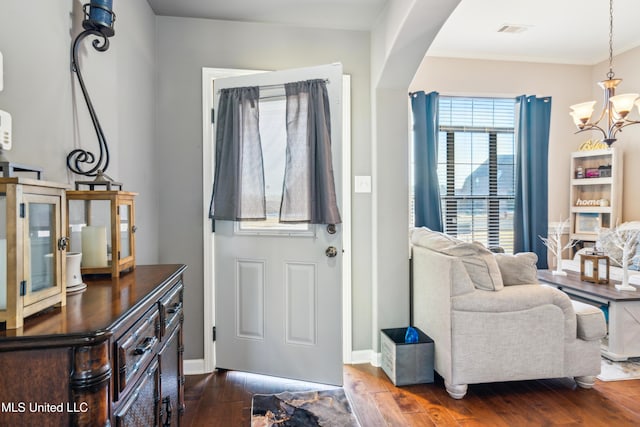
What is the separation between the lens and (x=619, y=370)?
2662 mm

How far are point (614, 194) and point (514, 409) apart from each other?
321 centimetres

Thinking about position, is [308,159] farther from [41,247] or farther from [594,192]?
[594,192]

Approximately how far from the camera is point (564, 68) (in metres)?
4.45

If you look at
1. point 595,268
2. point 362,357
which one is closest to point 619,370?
point 595,268

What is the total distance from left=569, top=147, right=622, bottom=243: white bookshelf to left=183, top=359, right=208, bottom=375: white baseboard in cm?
424

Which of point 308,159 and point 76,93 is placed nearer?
point 76,93

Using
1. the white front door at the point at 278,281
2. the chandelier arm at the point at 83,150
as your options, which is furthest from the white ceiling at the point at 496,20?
the chandelier arm at the point at 83,150

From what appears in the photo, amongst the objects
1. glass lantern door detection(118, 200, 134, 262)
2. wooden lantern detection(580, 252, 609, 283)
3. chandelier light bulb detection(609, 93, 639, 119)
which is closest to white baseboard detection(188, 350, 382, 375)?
glass lantern door detection(118, 200, 134, 262)

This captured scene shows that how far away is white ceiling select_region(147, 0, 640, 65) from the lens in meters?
2.52

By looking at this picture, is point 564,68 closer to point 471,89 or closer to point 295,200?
point 471,89

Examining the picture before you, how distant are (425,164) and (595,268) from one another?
72.2 inches

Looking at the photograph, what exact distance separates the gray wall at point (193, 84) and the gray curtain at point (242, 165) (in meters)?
0.26

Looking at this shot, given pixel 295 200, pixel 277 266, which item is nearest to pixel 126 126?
pixel 295 200

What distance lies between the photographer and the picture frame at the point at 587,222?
4299mm
